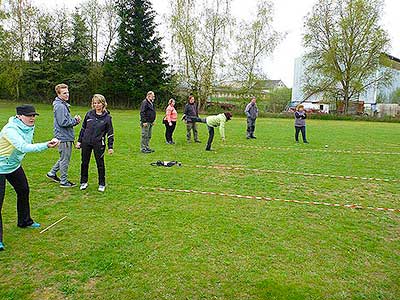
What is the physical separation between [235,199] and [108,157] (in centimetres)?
485

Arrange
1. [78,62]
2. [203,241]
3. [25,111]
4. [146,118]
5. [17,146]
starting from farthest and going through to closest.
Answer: [78,62]
[146,118]
[203,241]
[25,111]
[17,146]

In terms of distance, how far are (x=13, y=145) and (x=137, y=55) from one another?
117 feet

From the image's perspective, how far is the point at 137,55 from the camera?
124ft

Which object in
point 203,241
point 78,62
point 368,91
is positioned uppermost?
point 78,62

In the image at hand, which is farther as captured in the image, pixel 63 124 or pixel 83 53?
pixel 83 53

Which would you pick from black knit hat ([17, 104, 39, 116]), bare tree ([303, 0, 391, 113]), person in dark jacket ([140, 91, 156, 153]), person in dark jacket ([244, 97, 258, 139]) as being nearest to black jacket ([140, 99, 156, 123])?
person in dark jacket ([140, 91, 156, 153])

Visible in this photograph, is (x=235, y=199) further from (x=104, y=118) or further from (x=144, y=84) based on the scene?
(x=144, y=84)

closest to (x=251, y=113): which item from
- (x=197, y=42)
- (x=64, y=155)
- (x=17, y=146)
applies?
(x=64, y=155)

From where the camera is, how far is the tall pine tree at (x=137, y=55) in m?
37.3

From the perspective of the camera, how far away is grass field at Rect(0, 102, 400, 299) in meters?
3.28

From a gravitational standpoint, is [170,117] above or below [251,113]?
below

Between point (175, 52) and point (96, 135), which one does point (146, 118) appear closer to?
point (96, 135)

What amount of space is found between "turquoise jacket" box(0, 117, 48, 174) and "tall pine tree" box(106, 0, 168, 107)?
34.5m

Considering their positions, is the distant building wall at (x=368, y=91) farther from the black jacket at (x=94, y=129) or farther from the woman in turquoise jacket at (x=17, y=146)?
the woman in turquoise jacket at (x=17, y=146)
